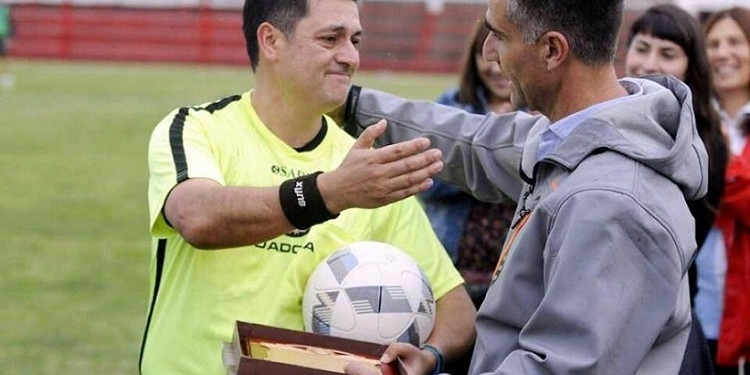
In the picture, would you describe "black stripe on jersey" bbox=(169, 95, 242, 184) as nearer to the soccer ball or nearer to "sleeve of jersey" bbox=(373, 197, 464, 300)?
the soccer ball

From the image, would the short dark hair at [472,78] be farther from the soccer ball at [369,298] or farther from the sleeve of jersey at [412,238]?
the soccer ball at [369,298]

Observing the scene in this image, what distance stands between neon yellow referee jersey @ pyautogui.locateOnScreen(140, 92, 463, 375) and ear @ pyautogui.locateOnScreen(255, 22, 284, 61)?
0.24 meters

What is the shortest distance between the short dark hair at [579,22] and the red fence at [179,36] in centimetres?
3209

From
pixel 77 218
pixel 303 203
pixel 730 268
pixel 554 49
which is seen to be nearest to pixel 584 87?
pixel 554 49

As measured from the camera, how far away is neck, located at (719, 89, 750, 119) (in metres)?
6.54

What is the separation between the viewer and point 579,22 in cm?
308

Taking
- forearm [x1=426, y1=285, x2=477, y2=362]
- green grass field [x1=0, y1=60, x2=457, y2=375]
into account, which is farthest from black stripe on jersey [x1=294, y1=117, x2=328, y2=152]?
green grass field [x1=0, y1=60, x2=457, y2=375]

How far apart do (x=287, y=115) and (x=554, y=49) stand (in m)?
1.45

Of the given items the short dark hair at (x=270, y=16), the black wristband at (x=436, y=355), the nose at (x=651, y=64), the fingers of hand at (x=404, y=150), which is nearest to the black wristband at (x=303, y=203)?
the fingers of hand at (x=404, y=150)

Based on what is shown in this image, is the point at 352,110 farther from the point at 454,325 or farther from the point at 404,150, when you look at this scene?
the point at 404,150

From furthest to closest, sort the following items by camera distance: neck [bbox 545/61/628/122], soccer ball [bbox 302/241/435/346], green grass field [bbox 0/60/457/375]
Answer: green grass field [bbox 0/60/457/375]
soccer ball [bbox 302/241/435/346]
neck [bbox 545/61/628/122]

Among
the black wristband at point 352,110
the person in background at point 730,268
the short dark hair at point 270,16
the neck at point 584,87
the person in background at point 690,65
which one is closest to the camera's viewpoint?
the neck at point 584,87

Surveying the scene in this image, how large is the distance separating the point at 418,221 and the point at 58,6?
3414 centimetres

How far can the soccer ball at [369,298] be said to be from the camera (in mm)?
3920
